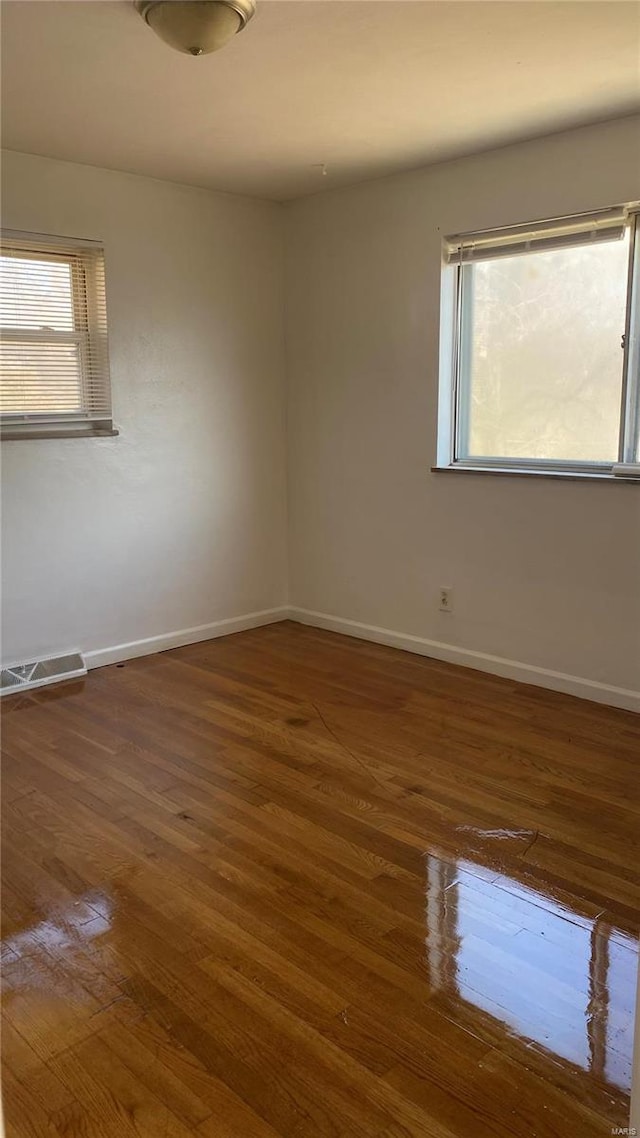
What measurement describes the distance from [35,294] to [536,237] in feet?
7.59

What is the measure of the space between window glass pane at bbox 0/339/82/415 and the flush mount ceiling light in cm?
184

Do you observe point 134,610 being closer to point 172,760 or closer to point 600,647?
point 172,760

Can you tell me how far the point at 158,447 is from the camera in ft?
14.7

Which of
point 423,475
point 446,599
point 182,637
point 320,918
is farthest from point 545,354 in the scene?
point 320,918

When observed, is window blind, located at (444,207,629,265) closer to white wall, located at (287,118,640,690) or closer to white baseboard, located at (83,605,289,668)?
white wall, located at (287,118,640,690)

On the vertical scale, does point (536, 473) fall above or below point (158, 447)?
below

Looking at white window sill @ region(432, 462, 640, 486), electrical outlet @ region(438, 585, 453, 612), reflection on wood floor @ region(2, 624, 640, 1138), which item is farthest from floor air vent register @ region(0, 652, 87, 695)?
white window sill @ region(432, 462, 640, 486)

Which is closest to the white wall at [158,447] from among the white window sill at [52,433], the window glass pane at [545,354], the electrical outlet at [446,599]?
the white window sill at [52,433]

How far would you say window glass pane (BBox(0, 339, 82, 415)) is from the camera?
3861 mm

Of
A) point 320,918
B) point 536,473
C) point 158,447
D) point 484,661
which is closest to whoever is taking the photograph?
point 320,918

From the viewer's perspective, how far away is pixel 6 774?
10.3 ft

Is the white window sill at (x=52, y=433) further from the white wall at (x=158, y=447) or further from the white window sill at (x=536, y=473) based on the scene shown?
the white window sill at (x=536, y=473)

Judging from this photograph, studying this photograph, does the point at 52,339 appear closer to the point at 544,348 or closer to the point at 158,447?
the point at 158,447

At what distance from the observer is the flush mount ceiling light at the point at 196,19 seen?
225 centimetres
